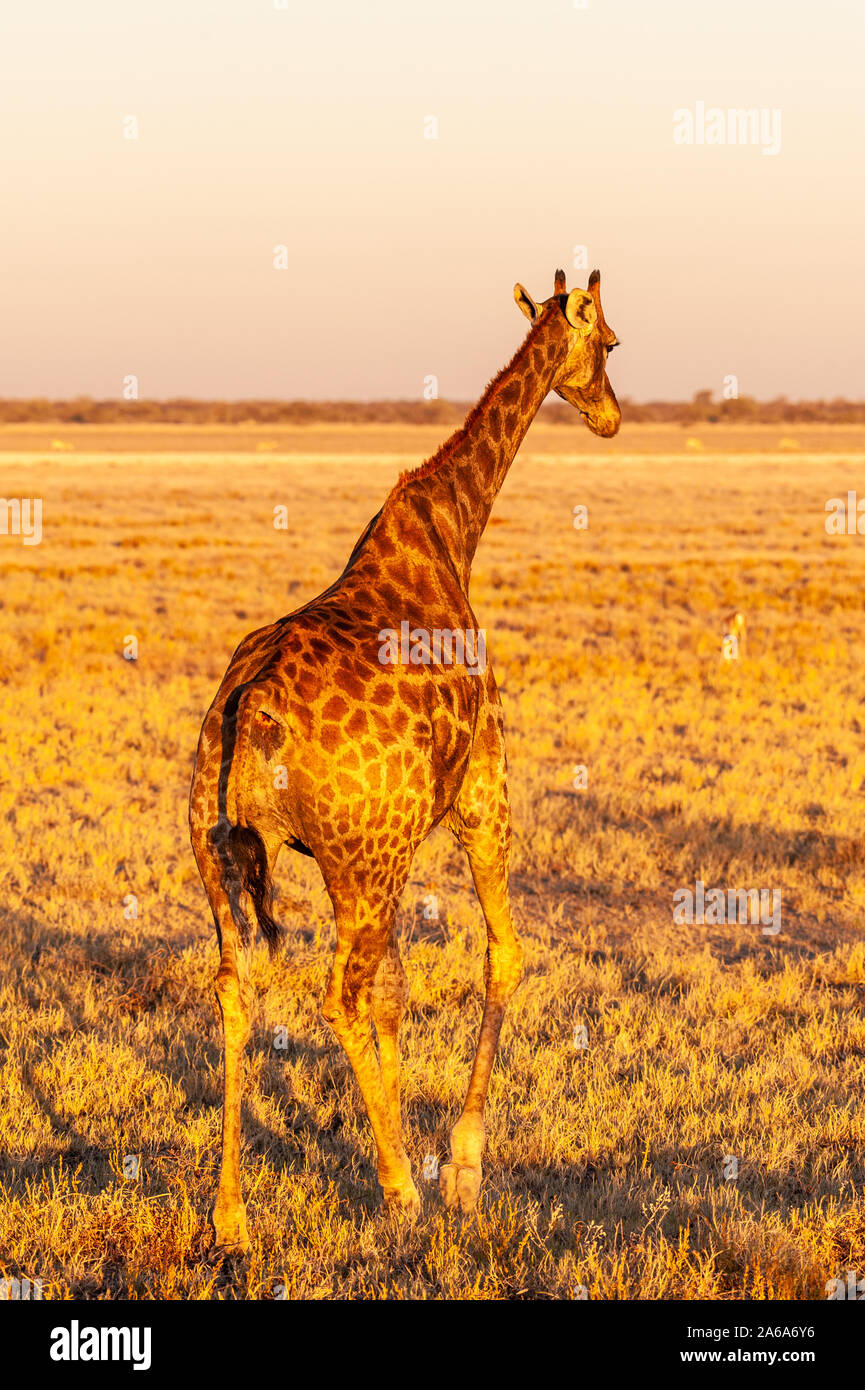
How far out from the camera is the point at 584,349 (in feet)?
17.7

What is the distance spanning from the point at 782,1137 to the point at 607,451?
90.1m

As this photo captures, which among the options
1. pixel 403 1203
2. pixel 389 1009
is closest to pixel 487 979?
pixel 389 1009

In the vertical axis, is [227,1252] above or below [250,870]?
below

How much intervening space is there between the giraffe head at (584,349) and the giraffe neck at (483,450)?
6 centimetres

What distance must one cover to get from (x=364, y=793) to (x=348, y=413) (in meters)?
161

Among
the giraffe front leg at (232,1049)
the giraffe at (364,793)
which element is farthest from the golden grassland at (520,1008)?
the giraffe at (364,793)

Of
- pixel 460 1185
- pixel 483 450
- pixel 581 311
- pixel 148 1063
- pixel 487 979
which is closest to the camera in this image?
pixel 460 1185

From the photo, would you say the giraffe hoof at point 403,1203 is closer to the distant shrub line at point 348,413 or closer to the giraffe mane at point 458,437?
the giraffe mane at point 458,437

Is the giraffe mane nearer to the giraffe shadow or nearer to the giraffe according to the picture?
the giraffe

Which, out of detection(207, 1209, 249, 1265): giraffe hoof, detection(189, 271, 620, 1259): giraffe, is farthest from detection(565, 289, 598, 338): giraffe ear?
detection(207, 1209, 249, 1265): giraffe hoof

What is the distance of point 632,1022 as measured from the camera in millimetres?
6285

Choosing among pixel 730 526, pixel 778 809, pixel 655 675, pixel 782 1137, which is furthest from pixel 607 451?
pixel 782 1137

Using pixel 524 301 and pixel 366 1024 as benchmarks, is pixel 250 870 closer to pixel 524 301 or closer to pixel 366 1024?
pixel 366 1024

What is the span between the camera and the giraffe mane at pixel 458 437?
498 centimetres
